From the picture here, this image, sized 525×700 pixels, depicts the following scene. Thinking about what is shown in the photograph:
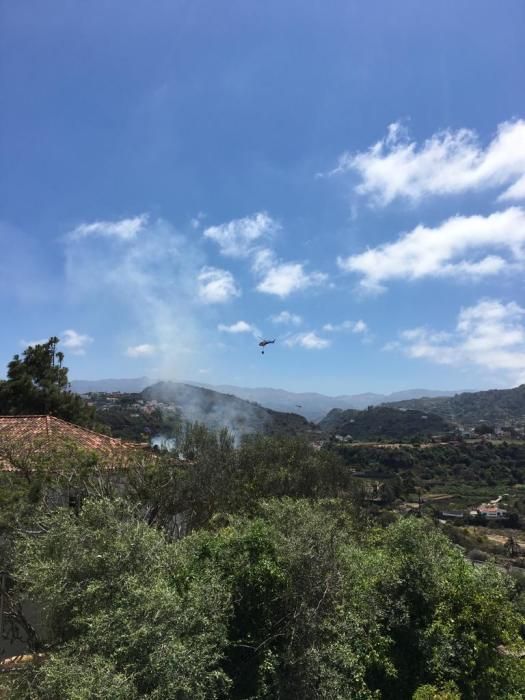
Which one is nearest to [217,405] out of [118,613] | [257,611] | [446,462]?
[446,462]

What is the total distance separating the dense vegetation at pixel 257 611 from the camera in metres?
6.01

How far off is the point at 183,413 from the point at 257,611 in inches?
2161

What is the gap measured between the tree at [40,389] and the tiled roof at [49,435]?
7.16 meters

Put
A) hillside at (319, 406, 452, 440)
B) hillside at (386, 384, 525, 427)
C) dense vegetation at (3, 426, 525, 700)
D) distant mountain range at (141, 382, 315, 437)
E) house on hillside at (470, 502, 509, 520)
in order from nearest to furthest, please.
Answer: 1. dense vegetation at (3, 426, 525, 700)
2. house on hillside at (470, 502, 509, 520)
3. distant mountain range at (141, 382, 315, 437)
4. hillside at (319, 406, 452, 440)
5. hillside at (386, 384, 525, 427)

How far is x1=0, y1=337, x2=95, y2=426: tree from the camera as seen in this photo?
24016 mm

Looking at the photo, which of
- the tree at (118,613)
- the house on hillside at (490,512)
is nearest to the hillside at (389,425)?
the house on hillside at (490,512)

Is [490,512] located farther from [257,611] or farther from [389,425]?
[389,425]

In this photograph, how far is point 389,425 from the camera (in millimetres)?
142500

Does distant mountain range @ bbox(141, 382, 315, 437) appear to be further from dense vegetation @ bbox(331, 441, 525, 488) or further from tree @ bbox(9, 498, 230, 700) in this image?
tree @ bbox(9, 498, 230, 700)

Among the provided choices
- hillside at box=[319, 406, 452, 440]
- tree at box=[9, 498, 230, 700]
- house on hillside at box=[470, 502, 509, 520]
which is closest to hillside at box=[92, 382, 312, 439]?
tree at box=[9, 498, 230, 700]

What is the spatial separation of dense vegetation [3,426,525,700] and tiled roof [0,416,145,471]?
3.90m

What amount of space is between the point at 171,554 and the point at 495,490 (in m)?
82.9

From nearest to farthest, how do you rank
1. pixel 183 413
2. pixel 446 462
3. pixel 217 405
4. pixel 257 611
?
pixel 257 611
pixel 183 413
pixel 217 405
pixel 446 462

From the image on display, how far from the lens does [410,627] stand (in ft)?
28.8
